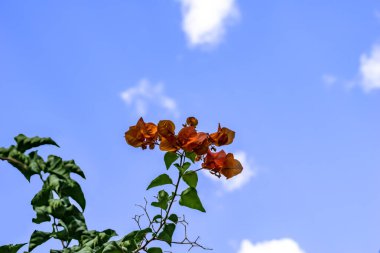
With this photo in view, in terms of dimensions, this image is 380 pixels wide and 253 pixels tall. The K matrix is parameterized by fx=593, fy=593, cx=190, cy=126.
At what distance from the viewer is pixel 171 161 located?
304cm

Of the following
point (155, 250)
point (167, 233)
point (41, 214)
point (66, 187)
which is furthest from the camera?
point (167, 233)

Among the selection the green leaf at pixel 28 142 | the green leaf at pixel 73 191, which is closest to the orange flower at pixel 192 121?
the green leaf at pixel 73 191

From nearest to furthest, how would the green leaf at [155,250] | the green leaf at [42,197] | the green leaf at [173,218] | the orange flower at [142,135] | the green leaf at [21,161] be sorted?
the green leaf at [21,161], the green leaf at [42,197], the green leaf at [155,250], the green leaf at [173,218], the orange flower at [142,135]

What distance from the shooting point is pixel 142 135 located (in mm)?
3180

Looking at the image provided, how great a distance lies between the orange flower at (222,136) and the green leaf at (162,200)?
15.0 inches

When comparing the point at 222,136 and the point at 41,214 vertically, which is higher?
the point at 222,136

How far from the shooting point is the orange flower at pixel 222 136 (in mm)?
3076

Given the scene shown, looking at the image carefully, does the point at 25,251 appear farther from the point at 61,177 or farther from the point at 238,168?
the point at 238,168

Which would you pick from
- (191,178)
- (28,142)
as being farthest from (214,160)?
(28,142)

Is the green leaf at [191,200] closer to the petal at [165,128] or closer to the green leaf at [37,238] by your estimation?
the petal at [165,128]

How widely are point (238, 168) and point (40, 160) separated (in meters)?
1.33

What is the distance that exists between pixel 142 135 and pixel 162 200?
1.34ft

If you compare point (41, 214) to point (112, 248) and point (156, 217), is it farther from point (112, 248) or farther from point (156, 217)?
point (156, 217)

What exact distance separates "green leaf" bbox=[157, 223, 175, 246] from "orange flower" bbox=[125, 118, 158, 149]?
50cm
